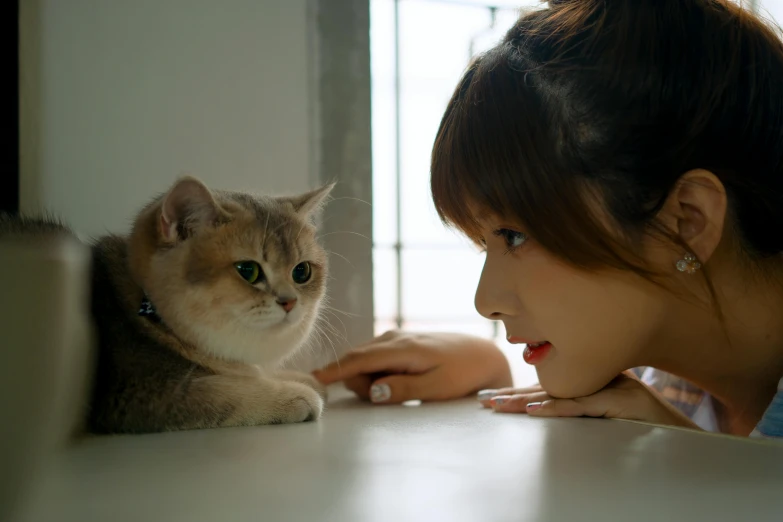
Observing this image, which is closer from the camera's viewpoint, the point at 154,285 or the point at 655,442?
the point at 655,442

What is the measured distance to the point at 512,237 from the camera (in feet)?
2.83

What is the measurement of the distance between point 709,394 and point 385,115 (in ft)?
4.45

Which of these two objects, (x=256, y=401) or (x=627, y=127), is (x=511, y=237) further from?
(x=256, y=401)

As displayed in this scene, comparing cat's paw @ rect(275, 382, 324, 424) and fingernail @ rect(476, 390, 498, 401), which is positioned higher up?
cat's paw @ rect(275, 382, 324, 424)

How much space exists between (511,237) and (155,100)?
1122 millimetres

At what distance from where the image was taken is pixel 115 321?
843 mm

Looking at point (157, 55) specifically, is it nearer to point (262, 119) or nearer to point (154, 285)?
point (262, 119)

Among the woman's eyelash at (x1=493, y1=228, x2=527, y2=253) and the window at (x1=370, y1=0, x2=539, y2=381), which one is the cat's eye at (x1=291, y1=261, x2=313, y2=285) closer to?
the woman's eyelash at (x1=493, y1=228, x2=527, y2=253)

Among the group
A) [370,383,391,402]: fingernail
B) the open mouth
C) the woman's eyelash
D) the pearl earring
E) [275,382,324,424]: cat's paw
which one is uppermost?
the woman's eyelash

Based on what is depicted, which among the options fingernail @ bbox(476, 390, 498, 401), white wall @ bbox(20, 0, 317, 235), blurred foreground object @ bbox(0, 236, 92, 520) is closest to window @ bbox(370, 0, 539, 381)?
white wall @ bbox(20, 0, 317, 235)

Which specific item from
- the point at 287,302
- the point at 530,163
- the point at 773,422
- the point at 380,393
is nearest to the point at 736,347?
the point at 773,422

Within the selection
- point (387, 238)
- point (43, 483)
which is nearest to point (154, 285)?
point (43, 483)

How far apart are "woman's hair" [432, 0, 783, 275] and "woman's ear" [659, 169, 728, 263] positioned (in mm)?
18

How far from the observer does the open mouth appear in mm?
867
